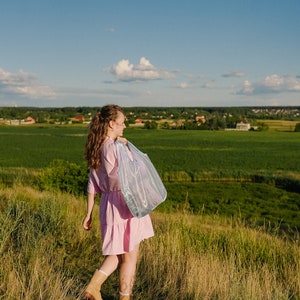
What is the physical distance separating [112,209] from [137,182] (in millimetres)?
291

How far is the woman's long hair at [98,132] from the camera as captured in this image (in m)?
3.82

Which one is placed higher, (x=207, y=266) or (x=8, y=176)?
(x=207, y=266)

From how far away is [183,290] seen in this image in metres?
4.07

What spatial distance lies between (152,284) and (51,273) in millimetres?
868

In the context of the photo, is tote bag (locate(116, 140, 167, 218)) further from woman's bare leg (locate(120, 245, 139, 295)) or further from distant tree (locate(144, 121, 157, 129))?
distant tree (locate(144, 121, 157, 129))

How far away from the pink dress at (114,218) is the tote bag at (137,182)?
0.26ft

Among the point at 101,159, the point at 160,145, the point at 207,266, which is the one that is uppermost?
the point at 101,159

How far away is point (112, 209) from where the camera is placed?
384 cm

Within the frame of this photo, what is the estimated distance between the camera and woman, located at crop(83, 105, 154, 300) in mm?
3797

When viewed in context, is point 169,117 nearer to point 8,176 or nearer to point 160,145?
point 160,145

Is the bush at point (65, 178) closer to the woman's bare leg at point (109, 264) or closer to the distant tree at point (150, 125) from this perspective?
the woman's bare leg at point (109, 264)

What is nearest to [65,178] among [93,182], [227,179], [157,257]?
[227,179]

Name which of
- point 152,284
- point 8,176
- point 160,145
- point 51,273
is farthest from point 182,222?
point 160,145

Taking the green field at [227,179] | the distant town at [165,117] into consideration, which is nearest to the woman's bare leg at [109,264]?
the green field at [227,179]
